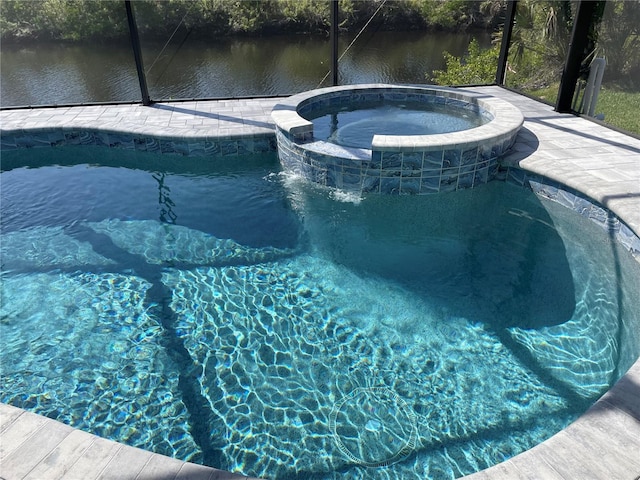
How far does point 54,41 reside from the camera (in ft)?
65.5

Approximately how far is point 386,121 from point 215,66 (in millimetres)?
12572

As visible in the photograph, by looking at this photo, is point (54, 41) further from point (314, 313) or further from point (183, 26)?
point (314, 313)

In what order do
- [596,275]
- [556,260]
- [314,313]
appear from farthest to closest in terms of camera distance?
[556,260]
[596,275]
[314,313]

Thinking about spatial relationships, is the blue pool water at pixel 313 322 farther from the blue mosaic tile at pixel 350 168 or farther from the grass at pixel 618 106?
the grass at pixel 618 106

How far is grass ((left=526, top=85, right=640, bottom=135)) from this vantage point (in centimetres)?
941

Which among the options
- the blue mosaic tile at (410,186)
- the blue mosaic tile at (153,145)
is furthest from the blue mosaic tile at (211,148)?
the blue mosaic tile at (410,186)

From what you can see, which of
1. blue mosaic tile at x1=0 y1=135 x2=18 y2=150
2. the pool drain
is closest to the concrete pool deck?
blue mosaic tile at x1=0 y1=135 x2=18 y2=150

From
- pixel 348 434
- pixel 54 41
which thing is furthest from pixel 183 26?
pixel 348 434

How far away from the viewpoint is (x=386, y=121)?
7.00m

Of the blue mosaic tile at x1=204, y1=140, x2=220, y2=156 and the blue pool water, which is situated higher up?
the blue mosaic tile at x1=204, y1=140, x2=220, y2=156

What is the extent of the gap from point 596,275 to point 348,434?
288 cm

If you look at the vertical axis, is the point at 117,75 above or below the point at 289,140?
below

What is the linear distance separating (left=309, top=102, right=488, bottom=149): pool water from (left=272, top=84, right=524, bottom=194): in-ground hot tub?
0.05 ft

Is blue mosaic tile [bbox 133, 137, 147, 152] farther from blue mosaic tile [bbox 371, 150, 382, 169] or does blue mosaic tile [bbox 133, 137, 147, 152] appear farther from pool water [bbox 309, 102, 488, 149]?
blue mosaic tile [bbox 371, 150, 382, 169]
